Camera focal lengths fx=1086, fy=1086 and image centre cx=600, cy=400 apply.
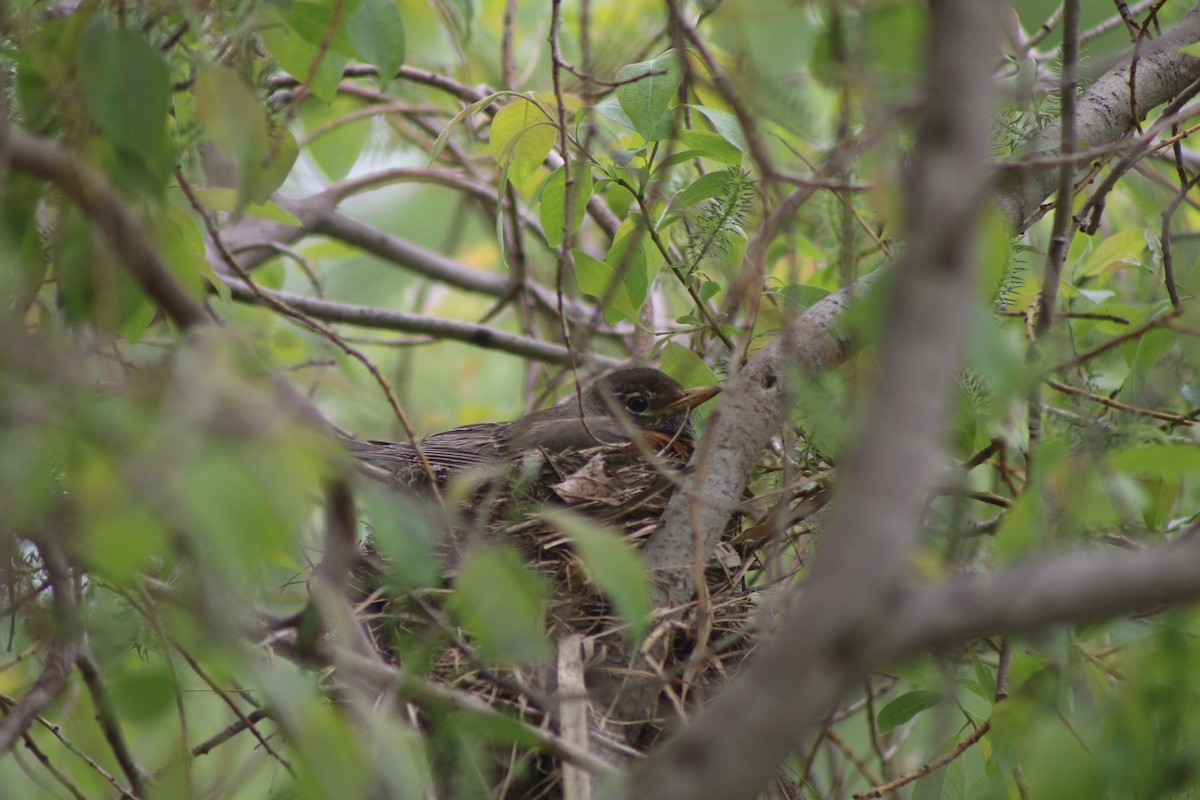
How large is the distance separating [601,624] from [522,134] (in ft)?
3.85

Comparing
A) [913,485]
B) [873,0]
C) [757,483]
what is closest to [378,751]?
[913,485]

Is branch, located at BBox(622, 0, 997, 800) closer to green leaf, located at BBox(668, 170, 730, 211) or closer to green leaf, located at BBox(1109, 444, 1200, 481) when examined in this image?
green leaf, located at BBox(1109, 444, 1200, 481)

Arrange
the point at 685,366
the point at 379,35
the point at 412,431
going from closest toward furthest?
the point at 379,35
the point at 412,431
the point at 685,366

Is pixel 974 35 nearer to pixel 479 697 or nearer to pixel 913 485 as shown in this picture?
pixel 913 485

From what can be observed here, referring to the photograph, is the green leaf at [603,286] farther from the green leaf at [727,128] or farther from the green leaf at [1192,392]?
the green leaf at [1192,392]

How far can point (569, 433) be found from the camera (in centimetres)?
371

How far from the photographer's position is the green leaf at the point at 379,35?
2.07 m

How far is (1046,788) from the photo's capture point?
5.27 feet

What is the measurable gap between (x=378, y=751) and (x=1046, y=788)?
3.25 feet

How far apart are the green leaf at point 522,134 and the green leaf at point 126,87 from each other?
1050mm

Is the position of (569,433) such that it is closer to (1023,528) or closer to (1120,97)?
(1120,97)

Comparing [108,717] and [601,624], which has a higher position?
[601,624]

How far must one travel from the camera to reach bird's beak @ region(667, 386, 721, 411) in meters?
3.47

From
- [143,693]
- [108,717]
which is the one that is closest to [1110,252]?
[143,693]
